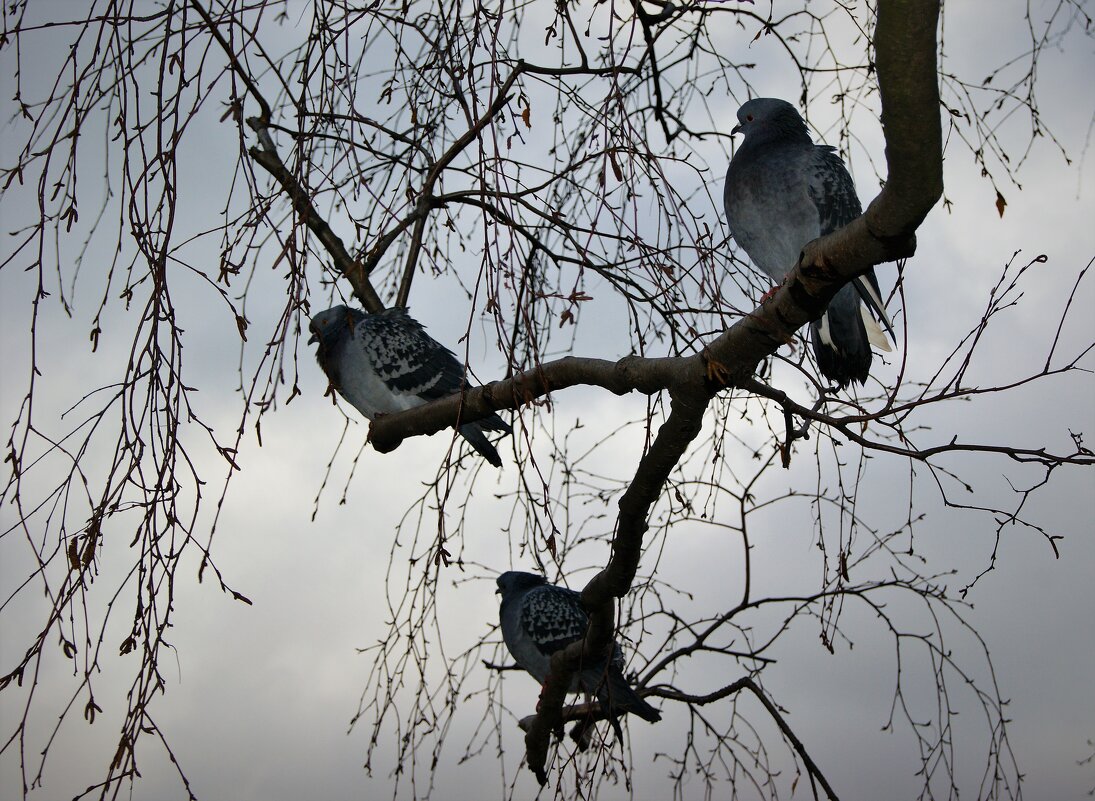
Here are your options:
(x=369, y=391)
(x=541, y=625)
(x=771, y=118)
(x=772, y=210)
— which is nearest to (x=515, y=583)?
(x=541, y=625)

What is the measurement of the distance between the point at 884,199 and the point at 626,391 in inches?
34.3

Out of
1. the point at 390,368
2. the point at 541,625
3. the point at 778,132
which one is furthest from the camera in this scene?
the point at 541,625

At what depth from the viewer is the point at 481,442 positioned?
156 inches

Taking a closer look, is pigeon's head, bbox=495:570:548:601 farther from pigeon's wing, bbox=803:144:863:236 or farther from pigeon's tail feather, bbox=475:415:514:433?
Result: pigeon's wing, bbox=803:144:863:236

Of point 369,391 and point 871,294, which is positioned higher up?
point 369,391

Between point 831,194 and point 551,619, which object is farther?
point 551,619

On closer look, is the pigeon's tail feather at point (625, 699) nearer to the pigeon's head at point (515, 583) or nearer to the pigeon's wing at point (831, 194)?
the pigeon's head at point (515, 583)

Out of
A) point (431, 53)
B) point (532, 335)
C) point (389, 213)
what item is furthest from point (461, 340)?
point (431, 53)

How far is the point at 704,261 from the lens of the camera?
2309 mm

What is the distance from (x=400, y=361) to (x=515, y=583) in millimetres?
1534

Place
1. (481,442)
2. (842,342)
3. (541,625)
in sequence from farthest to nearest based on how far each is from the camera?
(541,625), (481,442), (842,342)

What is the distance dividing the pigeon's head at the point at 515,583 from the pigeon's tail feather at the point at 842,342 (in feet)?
7.79

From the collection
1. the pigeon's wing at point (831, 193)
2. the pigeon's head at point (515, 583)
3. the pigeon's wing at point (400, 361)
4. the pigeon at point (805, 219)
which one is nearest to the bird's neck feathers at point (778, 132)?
the pigeon at point (805, 219)

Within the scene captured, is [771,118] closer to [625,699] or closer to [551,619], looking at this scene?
[625,699]
